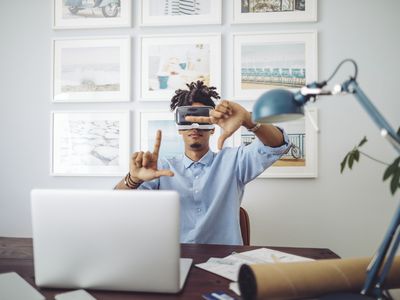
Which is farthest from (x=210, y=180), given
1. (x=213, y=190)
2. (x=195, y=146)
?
(x=195, y=146)

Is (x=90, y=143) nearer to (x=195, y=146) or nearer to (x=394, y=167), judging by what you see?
(x=195, y=146)

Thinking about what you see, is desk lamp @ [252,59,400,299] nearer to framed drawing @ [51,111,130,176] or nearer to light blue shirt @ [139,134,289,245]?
light blue shirt @ [139,134,289,245]

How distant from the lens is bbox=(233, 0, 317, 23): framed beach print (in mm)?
2145

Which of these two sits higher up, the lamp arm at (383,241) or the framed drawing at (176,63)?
the framed drawing at (176,63)

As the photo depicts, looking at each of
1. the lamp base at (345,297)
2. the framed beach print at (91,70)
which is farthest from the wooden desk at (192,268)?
the framed beach print at (91,70)

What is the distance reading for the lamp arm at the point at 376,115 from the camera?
622 millimetres

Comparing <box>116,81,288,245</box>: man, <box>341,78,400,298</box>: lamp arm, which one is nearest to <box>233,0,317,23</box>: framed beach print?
<box>116,81,288,245</box>: man

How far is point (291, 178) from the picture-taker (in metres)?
2.16

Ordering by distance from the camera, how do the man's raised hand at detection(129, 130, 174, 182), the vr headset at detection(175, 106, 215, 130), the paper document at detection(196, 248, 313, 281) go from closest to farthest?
the paper document at detection(196, 248, 313, 281), the man's raised hand at detection(129, 130, 174, 182), the vr headset at detection(175, 106, 215, 130)

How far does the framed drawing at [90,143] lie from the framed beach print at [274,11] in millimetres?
1070

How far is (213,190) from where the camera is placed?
1673mm

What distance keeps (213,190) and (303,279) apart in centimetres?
95

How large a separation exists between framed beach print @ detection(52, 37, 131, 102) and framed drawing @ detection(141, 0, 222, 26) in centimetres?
24

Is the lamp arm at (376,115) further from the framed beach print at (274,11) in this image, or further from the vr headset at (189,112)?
the framed beach print at (274,11)
